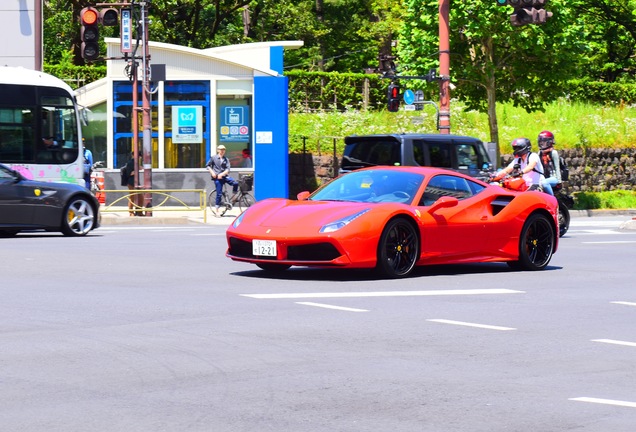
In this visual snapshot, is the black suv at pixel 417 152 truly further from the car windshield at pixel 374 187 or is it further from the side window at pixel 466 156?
the car windshield at pixel 374 187

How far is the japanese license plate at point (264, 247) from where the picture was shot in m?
13.9

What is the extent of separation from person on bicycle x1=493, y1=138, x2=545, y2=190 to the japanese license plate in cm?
749

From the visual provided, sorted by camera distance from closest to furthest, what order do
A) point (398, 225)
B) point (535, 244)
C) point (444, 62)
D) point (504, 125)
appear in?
point (398, 225) → point (535, 244) → point (444, 62) → point (504, 125)

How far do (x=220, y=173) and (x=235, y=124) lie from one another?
13.1 feet

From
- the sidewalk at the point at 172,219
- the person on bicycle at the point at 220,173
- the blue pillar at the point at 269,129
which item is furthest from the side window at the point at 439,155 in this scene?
the blue pillar at the point at 269,129

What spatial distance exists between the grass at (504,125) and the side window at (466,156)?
15901 millimetres

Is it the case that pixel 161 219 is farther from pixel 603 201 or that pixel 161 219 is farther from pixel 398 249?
pixel 603 201

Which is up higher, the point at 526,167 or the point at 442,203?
the point at 526,167

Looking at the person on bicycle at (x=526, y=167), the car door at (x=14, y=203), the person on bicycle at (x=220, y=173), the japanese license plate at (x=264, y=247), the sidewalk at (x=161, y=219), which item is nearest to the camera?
the japanese license plate at (x=264, y=247)

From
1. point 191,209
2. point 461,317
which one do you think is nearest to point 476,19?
point 191,209

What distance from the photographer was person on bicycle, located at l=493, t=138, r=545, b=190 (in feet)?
68.6

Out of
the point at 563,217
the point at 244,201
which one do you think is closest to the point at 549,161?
the point at 563,217

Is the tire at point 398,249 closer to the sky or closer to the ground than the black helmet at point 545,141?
closer to the ground

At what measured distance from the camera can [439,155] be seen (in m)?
24.5
